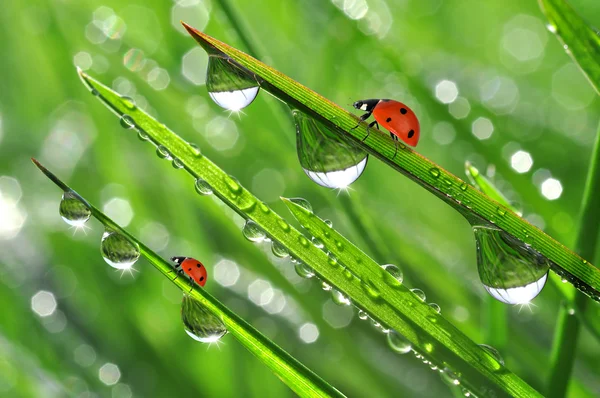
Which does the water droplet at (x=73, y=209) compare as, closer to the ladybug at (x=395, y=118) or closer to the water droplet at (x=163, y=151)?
the water droplet at (x=163, y=151)

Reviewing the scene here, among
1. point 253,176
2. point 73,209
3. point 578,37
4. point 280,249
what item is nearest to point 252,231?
point 280,249

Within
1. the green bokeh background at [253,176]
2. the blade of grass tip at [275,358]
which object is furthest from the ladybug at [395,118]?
the blade of grass tip at [275,358]

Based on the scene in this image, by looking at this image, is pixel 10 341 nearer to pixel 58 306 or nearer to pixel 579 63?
pixel 58 306

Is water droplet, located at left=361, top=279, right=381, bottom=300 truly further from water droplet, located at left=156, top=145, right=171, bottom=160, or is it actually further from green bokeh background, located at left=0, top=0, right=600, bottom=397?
green bokeh background, located at left=0, top=0, right=600, bottom=397

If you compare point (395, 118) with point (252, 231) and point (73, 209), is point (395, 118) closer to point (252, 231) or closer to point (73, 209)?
point (252, 231)

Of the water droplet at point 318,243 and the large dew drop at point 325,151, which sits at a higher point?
the large dew drop at point 325,151

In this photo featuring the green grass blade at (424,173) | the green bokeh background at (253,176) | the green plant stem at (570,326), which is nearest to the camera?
the green grass blade at (424,173)
